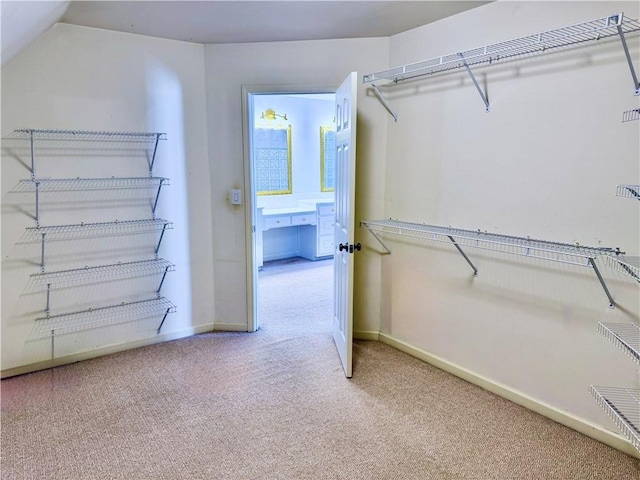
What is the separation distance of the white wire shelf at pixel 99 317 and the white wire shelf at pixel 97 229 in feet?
1.82

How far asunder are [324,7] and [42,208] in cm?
223

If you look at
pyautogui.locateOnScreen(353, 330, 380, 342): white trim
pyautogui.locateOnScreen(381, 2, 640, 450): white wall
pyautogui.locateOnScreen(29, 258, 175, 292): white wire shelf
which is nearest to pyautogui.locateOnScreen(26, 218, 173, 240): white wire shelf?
pyautogui.locateOnScreen(29, 258, 175, 292): white wire shelf

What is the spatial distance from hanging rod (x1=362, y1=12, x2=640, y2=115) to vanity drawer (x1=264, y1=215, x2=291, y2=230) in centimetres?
Result: 294

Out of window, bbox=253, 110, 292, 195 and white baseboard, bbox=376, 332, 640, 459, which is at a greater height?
window, bbox=253, 110, 292, 195

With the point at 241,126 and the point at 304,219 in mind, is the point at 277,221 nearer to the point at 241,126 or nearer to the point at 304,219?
the point at 304,219

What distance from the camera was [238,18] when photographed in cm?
262

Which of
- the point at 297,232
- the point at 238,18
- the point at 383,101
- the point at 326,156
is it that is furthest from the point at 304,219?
the point at 238,18

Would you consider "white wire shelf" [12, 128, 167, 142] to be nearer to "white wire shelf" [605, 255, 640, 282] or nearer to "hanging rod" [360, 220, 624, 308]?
"hanging rod" [360, 220, 624, 308]

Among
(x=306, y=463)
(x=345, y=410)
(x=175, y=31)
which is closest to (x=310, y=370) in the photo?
(x=345, y=410)

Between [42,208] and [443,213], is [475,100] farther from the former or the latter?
[42,208]

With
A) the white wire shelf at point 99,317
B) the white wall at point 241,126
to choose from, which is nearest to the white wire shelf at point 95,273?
the white wire shelf at point 99,317

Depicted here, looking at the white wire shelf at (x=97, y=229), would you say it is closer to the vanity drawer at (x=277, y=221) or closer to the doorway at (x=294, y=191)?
the doorway at (x=294, y=191)

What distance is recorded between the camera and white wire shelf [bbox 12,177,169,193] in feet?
8.85

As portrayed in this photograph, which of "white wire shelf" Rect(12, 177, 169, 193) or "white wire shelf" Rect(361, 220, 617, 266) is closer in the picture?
"white wire shelf" Rect(361, 220, 617, 266)
